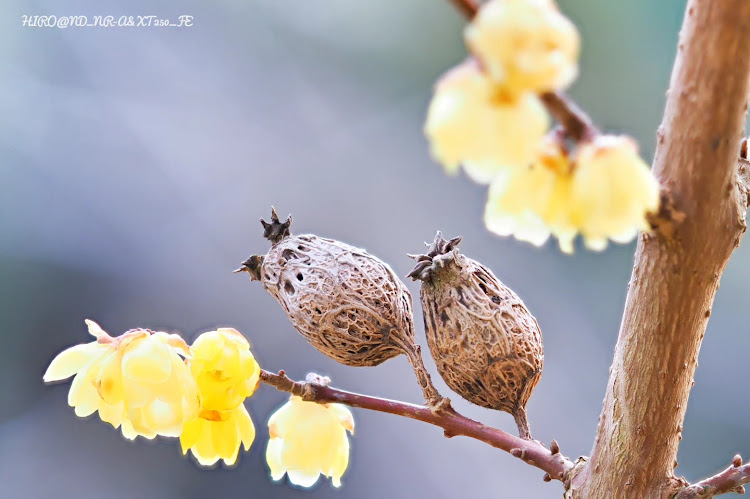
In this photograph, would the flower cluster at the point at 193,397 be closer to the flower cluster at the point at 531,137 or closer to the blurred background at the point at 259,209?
the flower cluster at the point at 531,137

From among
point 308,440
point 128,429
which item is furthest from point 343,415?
point 128,429

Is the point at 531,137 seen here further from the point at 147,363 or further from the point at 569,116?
the point at 147,363

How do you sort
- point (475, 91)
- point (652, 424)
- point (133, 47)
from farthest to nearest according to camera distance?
point (133, 47), point (652, 424), point (475, 91)

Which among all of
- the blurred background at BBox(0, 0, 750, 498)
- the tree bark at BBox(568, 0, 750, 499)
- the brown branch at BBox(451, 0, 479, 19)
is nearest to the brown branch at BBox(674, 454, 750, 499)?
the tree bark at BBox(568, 0, 750, 499)

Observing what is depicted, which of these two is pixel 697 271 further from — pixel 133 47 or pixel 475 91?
pixel 133 47

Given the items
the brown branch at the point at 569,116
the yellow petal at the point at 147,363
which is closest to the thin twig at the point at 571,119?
the brown branch at the point at 569,116

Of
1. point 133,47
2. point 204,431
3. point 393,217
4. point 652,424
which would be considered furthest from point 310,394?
point 133,47

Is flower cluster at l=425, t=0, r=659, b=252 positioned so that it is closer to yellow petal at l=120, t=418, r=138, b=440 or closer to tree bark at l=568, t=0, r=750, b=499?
tree bark at l=568, t=0, r=750, b=499
